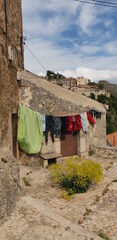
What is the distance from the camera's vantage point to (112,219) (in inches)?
187

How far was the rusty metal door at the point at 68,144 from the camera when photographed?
1025 centimetres

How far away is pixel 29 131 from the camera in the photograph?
338 inches

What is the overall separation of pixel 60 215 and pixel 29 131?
4.35 m

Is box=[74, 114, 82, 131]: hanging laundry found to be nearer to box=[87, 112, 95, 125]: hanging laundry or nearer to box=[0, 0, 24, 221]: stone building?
box=[87, 112, 95, 125]: hanging laundry

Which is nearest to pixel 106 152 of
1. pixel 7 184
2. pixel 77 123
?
pixel 77 123

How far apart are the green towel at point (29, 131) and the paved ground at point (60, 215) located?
185cm

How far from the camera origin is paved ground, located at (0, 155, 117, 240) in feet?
13.4

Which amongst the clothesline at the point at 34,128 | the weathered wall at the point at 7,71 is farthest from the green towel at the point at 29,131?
the weathered wall at the point at 7,71

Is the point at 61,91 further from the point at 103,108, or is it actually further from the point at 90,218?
the point at 90,218

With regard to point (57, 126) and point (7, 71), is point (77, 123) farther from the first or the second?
point (7, 71)

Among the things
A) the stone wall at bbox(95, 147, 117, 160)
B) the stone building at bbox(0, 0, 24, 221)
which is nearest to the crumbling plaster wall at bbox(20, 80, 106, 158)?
the stone wall at bbox(95, 147, 117, 160)

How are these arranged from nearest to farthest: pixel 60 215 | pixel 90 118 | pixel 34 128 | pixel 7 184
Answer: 1. pixel 60 215
2. pixel 7 184
3. pixel 34 128
4. pixel 90 118

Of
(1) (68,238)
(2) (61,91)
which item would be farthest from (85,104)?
(1) (68,238)

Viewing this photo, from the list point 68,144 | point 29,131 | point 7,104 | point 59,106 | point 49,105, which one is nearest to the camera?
point 7,104
